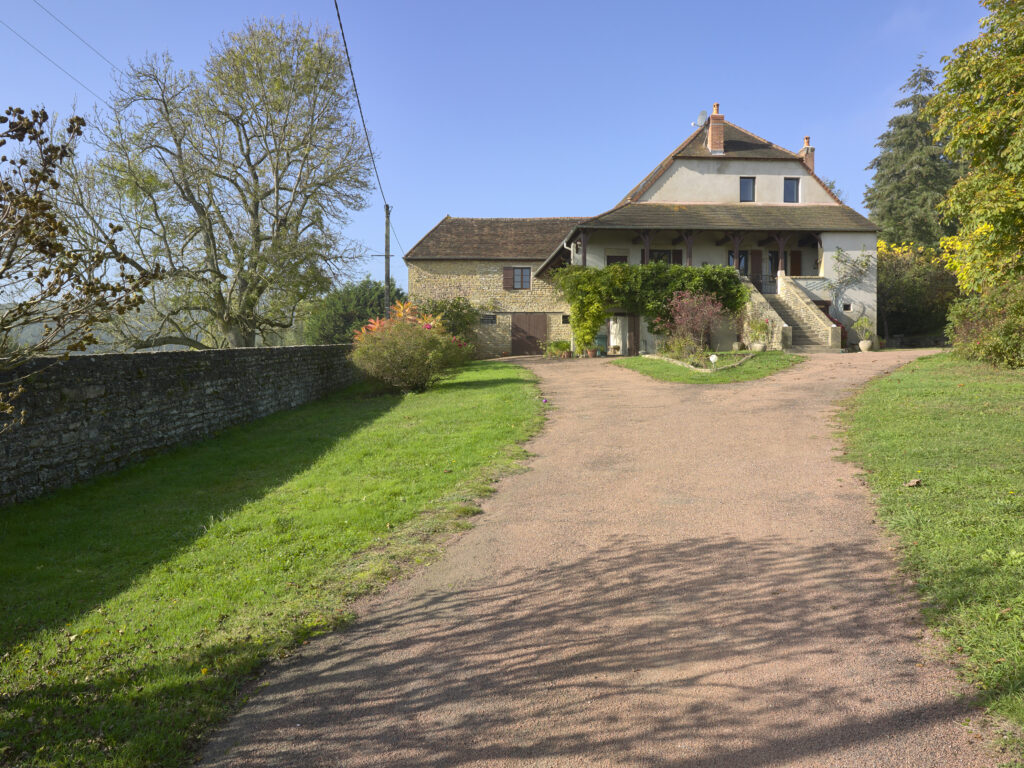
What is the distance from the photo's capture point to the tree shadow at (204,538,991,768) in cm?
290

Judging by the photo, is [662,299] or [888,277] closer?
[662,299]

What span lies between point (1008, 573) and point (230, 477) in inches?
338

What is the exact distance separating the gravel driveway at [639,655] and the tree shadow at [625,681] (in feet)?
0.04

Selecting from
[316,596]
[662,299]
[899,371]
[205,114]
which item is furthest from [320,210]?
[316,596]

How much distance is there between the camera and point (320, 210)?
25391 mm

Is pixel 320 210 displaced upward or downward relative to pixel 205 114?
downward

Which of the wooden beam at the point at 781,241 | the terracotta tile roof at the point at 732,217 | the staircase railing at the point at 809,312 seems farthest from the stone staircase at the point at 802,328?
the terracotta tile roof at the point at 732,217

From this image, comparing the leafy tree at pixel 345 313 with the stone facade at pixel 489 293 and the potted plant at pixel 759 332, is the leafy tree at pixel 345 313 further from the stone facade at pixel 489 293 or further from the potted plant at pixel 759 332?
the potted plant at pixel 759 332

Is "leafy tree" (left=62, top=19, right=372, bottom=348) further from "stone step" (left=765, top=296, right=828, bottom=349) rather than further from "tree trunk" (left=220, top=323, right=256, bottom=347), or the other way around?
"stone step" (left=765, top=296, right=828, bottom=349)

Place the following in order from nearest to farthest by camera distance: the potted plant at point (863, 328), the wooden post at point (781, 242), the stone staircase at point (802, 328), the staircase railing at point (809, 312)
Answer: the staircase railing at point (809, 312)
the stone staircase at point (802, 328)
the potted plant at point (863, 328)
the wooden post at point (781, 242)

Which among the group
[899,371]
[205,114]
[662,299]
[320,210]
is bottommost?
[899,371]

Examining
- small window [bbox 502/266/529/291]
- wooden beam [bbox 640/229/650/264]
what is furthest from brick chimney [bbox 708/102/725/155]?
small window [bbox 502/266/529/291]

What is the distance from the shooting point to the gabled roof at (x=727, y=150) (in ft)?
99.0

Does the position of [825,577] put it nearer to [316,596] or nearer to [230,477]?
[316,596]
